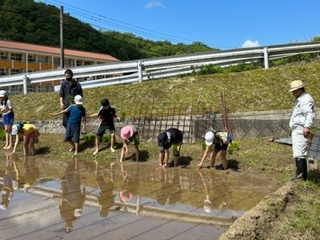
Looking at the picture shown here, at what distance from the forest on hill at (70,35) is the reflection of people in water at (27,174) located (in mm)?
39713

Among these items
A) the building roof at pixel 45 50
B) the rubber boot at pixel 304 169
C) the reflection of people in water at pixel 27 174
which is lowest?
the reflection of people in water at pixel 27 174

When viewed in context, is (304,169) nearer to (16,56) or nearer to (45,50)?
(45,50)

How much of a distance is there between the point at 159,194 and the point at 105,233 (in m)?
1.82

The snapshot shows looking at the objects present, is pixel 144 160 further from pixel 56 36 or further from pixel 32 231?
pixel 56 36

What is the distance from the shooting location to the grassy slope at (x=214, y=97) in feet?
26.2

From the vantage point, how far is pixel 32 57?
169ft

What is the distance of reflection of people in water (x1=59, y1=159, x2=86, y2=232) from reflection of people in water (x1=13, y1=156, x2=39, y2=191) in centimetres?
52

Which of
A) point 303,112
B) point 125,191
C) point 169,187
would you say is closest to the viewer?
point 303,112

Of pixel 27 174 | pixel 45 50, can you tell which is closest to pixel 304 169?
pixel 27 174

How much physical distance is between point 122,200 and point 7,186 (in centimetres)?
205

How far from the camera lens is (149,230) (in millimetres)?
4000

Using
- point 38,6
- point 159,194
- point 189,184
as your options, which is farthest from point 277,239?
point 38,6

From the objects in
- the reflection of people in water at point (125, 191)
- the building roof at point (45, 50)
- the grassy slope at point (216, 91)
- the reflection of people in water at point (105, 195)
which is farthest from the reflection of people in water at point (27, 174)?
the building roof at point (45, 50)

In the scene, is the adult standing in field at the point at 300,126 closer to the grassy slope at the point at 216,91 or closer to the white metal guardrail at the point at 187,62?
the grassy slope at the point at 216,91
